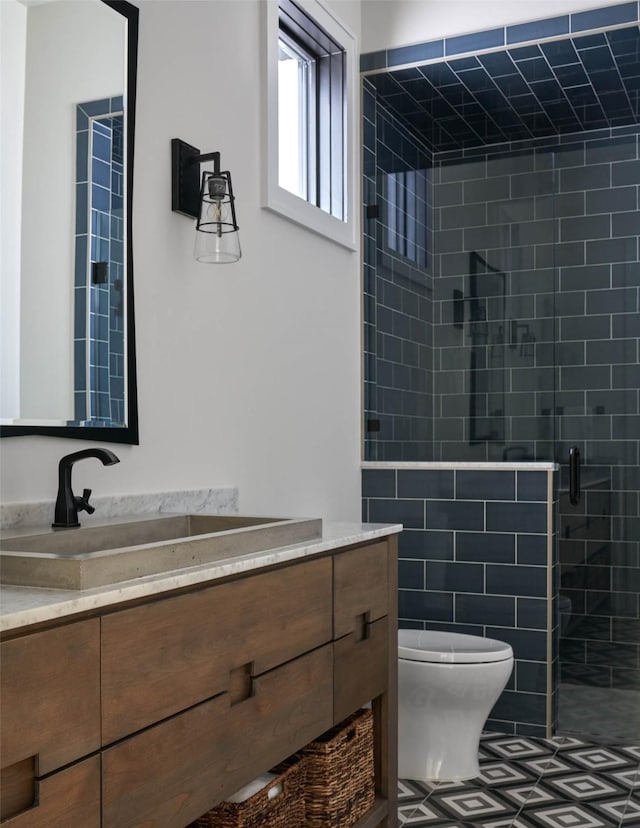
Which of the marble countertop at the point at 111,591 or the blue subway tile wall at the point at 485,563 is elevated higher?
the marble countertop at the point at 111,591

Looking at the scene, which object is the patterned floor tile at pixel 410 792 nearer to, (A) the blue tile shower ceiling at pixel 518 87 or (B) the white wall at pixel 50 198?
(B) the white wall at pixel 50 198

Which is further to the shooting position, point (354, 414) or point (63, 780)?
point (354, 414)

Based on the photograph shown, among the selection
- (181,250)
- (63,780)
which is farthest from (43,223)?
(63,780)

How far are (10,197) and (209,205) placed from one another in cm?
61

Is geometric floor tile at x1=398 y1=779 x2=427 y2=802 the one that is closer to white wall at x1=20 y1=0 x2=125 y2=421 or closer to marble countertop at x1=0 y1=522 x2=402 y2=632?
marble countertop at x1=0 y1=522 x2=402 y2=632

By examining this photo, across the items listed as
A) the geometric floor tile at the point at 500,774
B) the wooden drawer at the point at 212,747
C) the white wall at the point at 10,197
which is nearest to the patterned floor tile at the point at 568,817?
the geometric floor tile at the point at 500,774

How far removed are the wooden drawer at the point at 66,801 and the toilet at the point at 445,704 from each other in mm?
1647

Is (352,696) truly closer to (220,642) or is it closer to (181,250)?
(220,642)

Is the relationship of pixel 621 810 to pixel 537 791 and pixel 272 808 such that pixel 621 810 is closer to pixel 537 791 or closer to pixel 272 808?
pixel 537 791

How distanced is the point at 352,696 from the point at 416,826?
658 millimetres

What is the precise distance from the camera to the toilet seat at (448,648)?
9.14 ft

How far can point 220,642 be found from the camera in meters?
1.61

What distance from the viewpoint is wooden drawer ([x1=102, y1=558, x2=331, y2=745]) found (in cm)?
136

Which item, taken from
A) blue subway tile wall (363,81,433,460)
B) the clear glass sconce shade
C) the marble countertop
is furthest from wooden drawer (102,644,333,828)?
blue subway tile wall (363,81,433,460)
